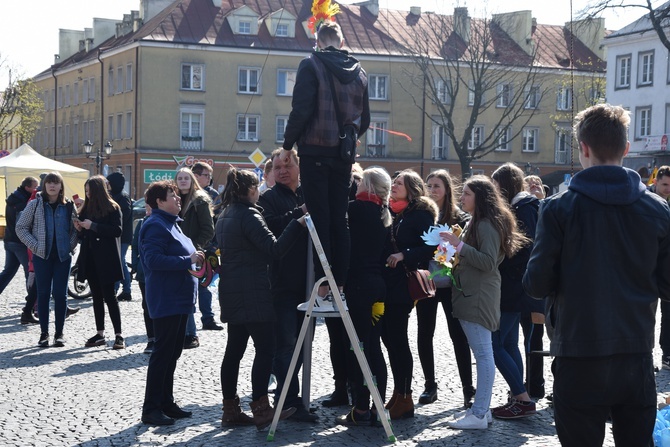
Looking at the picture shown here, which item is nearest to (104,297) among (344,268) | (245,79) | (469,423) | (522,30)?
(344,268)

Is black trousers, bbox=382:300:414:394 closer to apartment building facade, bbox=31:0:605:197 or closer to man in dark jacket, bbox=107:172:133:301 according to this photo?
man in dark jacket, bbox=107:172:133:301

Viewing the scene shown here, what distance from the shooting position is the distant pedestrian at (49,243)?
12188 millimetres

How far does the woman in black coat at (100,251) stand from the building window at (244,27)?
177 ft

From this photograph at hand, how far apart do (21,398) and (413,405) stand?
331 cm

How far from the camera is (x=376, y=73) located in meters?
66.2

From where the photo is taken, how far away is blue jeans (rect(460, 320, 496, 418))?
794 cm

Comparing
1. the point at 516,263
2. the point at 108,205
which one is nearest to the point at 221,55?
the point at 108,205

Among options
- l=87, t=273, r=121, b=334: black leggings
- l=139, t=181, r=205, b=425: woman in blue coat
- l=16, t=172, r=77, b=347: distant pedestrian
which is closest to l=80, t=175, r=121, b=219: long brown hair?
l=16, t=172, r=77, b=347: distant pedestrian

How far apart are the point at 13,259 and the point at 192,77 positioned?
49.3 meters

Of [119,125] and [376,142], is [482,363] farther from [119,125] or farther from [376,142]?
[119,125]

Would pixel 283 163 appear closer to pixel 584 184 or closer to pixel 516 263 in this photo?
pixel 516 263

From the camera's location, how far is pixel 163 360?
8125 millimetres

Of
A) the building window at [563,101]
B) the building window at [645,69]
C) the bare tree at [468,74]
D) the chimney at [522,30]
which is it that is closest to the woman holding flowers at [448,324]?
the bare tree at [468,74]

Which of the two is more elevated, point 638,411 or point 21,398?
point 638,411
